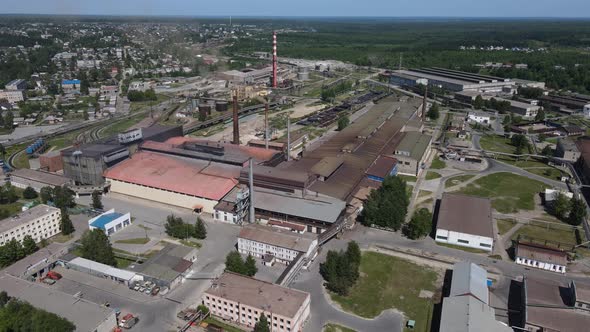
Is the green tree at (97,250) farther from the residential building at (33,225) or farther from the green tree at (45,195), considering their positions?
the green tree at (45,195)

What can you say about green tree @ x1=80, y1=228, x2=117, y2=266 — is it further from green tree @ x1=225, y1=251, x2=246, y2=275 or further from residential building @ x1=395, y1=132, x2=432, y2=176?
residential building @ x1=395, y1=132, x2=432, y2=176

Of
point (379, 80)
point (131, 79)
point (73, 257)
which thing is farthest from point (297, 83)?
point (73, 257)

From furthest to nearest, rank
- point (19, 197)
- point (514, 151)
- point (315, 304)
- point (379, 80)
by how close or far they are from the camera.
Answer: point (379, 80), point (514, 151), point (19, 197), point (315, 304)

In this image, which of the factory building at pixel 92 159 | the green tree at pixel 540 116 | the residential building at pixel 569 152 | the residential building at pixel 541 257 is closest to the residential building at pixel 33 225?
the factory building at pixel 92 159

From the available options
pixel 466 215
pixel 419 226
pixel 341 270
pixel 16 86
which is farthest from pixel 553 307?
pixel 16 86

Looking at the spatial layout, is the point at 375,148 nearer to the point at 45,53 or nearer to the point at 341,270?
the point at 341,270
